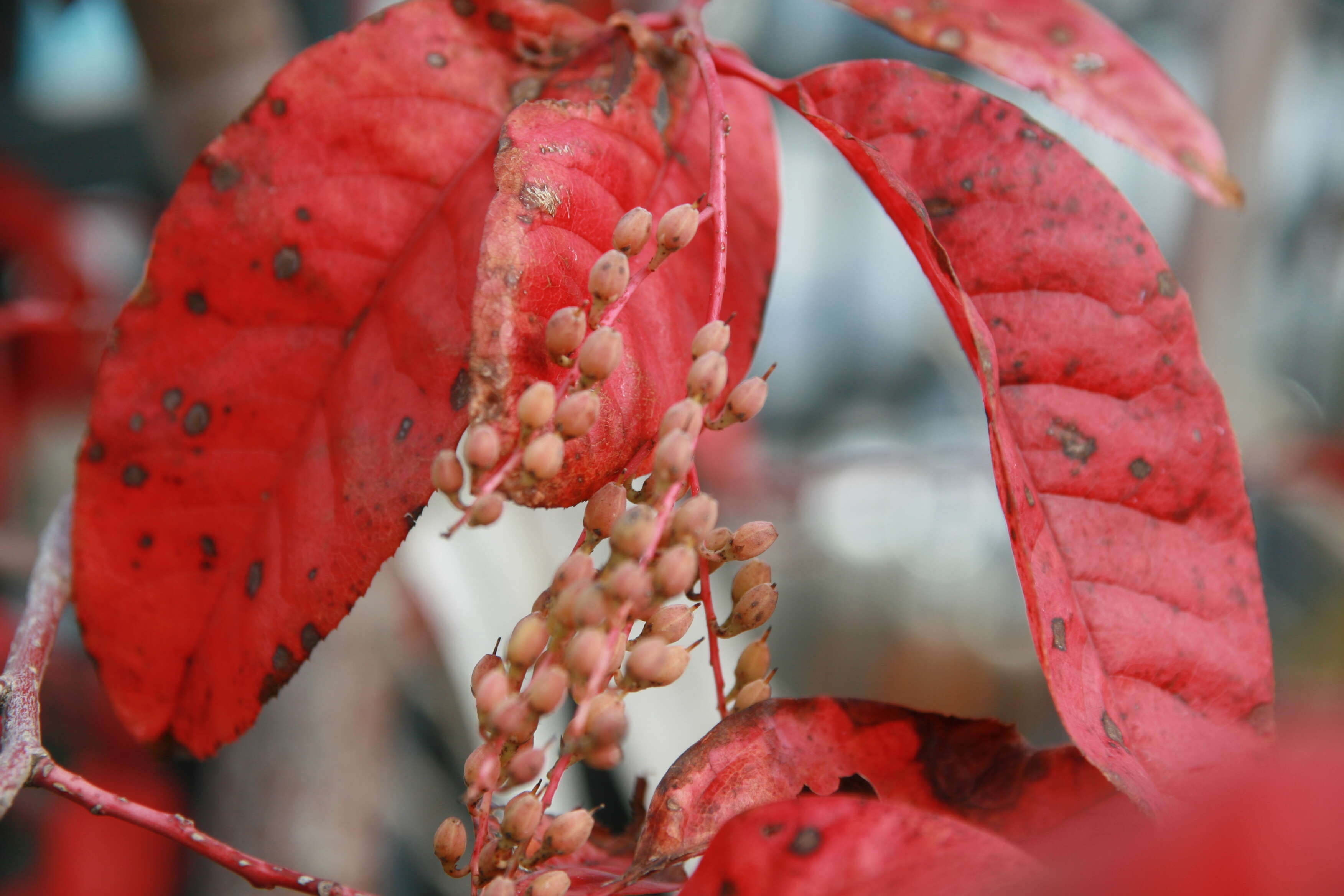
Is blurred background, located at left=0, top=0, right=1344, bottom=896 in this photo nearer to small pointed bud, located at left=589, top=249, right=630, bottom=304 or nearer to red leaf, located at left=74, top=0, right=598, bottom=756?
red leaf, located at left=74, top=0, right=598, bottom=756

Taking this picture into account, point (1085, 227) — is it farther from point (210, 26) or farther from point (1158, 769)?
point (210, 26)

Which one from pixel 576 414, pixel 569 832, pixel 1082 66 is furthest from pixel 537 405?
pixel 1082 66

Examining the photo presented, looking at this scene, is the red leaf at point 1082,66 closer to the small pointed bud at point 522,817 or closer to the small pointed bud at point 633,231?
the small pointed bud at point 633,231

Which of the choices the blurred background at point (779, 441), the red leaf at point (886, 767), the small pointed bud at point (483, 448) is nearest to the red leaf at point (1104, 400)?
the red leaf at point (886, 767)

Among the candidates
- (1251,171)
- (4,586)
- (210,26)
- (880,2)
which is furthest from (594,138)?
(1251,171)

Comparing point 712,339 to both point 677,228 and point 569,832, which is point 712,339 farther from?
point 569,832
